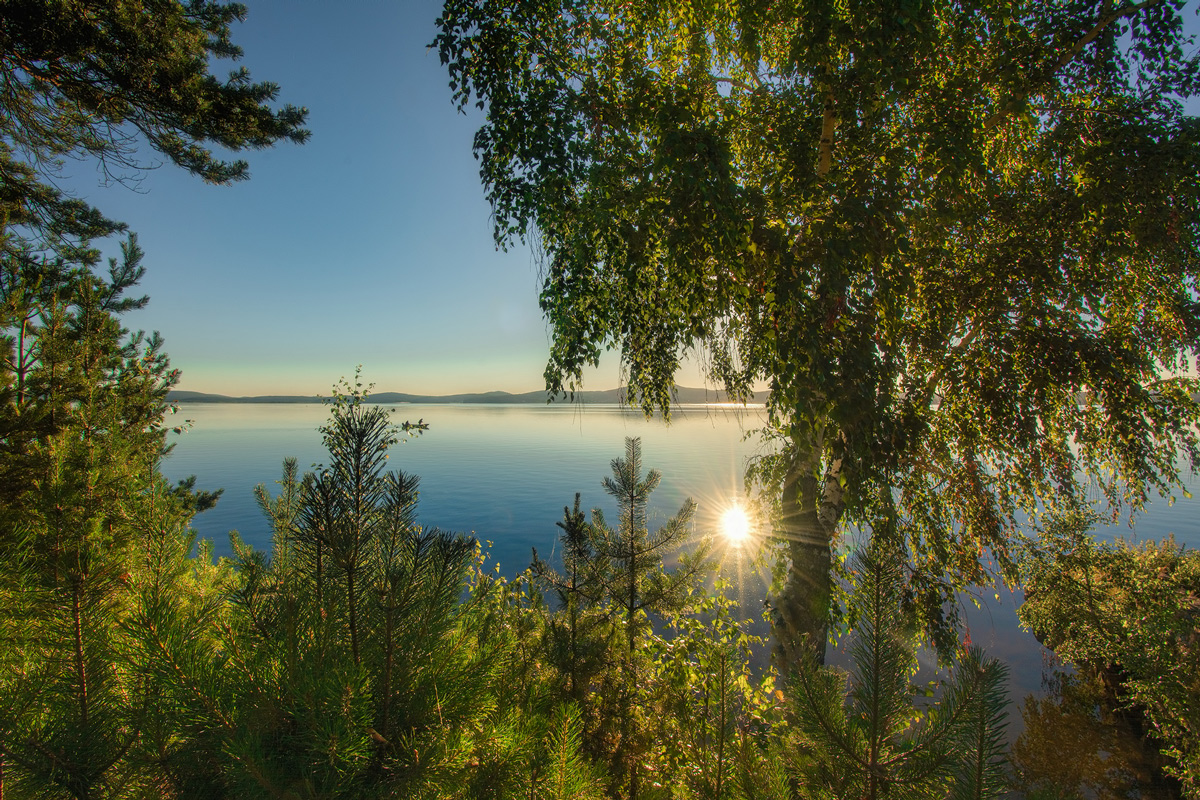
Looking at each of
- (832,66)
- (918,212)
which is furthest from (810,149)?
(918,212)

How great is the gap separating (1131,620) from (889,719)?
34.0 ft

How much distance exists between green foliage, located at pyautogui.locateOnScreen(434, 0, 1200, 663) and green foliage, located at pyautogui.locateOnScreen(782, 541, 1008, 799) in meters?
0.27

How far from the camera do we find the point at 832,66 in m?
3.86

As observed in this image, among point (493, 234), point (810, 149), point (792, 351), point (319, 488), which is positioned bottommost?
point (319, 488)

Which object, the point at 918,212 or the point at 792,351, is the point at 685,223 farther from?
the point at 918,212

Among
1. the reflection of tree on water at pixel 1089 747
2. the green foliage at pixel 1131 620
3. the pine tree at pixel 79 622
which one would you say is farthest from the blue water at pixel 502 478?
the reflection of tree on water at pixel 1089 747

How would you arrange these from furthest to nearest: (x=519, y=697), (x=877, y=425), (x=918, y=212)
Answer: (x=918, y=212)
(x=877, y=425)
(x=519, y=697)

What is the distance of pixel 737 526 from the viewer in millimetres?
7270

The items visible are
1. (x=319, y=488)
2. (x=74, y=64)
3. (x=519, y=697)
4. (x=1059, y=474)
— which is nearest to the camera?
(x=319, y=488)

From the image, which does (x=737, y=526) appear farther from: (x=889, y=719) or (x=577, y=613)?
(x=889, y=719)

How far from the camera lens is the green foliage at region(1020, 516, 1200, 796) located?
5.45 metres

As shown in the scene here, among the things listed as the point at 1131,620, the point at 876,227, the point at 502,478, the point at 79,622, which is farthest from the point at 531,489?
the point at 79,622

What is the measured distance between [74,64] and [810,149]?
305 inches

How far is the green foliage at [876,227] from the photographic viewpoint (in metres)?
3.16
